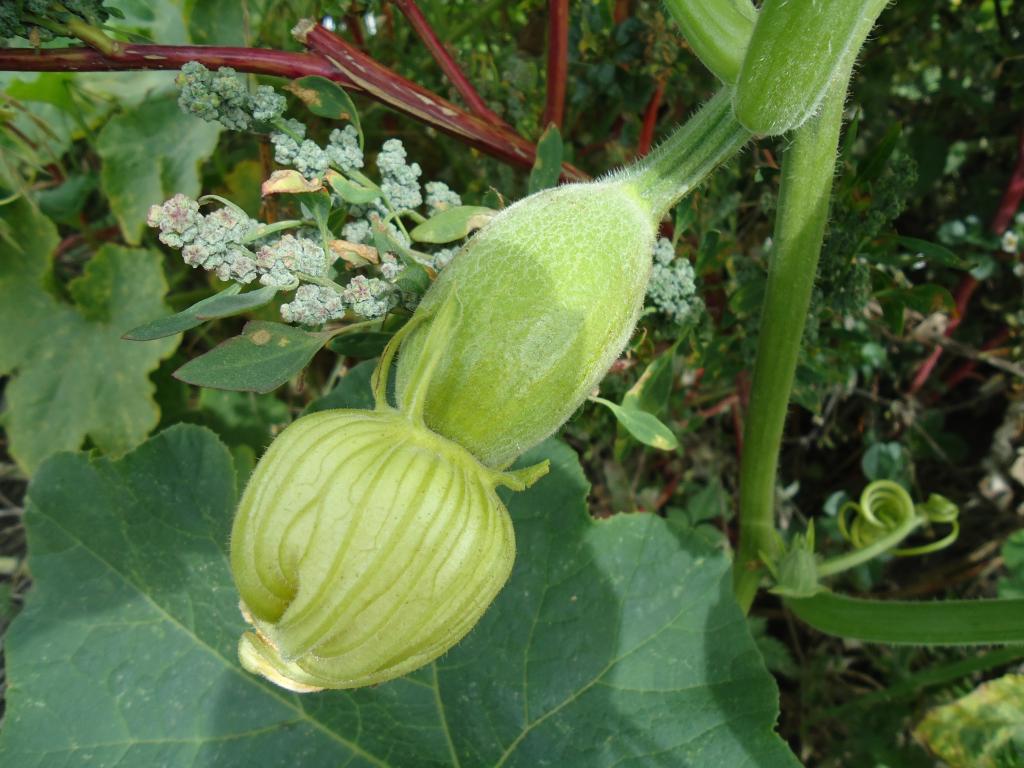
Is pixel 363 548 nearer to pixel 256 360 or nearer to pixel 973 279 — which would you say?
pixel 256 360

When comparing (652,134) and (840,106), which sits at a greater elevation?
(840,106)

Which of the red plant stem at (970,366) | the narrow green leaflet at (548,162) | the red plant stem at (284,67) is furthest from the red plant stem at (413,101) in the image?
the red plant stem at (970,366)

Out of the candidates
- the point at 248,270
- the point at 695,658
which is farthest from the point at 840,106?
the point at 695,658

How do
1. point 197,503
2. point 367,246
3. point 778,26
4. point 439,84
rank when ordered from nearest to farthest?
point 778,26 < point 367,246 < point 197,503 < point 439,84

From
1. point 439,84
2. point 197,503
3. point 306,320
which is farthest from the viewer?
point 439,84

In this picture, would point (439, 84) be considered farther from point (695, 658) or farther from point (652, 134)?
point (695, 658)

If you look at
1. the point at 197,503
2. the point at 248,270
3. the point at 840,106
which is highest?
the point at 840,106

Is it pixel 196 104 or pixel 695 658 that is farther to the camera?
pixel 695 658

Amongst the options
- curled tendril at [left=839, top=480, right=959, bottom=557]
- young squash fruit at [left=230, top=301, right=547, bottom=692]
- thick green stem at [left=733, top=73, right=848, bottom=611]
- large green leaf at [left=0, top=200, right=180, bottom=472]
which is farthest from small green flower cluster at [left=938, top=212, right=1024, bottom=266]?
large green leaf at [left=0, top=200, right=180, bottom=472]
